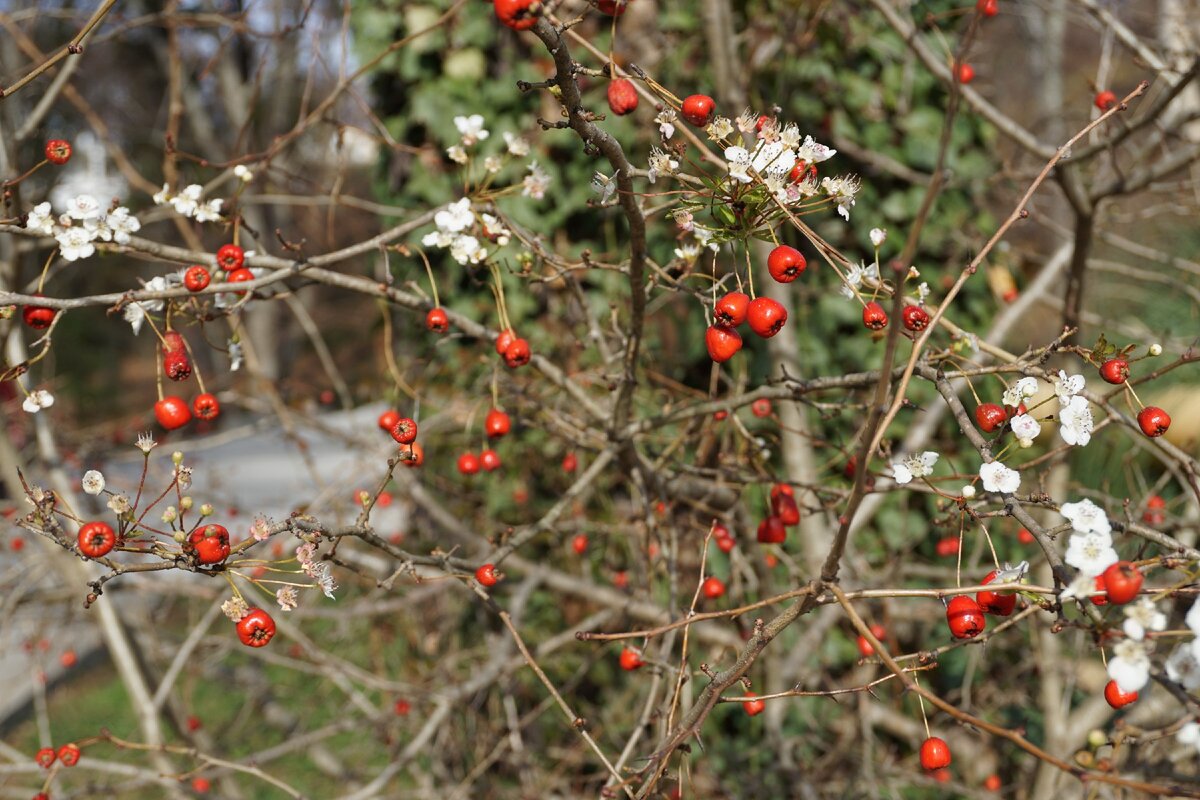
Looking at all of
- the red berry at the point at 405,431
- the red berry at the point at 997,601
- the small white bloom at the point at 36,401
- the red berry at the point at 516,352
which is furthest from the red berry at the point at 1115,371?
the small white bloom at the point at 36,401

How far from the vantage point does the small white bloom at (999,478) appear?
4.26ft

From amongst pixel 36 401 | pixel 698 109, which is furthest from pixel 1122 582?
pixel 36 401

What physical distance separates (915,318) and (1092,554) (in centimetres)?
50

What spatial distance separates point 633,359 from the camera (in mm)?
1909

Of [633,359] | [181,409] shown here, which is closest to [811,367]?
[633,359]

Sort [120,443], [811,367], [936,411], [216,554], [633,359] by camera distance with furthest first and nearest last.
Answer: [120,443] < [811,367] < [936,411] < [633,359] < [216,554]

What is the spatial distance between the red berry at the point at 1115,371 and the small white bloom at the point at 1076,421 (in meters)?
0.11

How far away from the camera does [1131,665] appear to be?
3.43 ft

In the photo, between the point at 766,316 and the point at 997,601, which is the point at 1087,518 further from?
the point at 766,316

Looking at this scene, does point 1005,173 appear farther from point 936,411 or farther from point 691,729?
point 691,729

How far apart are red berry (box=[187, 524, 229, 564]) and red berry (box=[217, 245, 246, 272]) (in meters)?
0.61

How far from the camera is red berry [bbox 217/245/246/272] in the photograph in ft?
5.55

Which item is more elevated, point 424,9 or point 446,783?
point 424,9

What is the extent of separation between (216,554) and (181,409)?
49 cm
